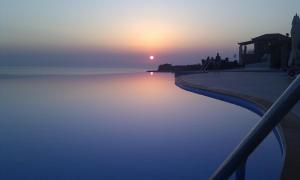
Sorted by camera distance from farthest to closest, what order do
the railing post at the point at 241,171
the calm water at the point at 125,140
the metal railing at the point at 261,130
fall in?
the calm water at the point at 125,140 < the railing post at the point at 241,171 < the metal railing at the point at 261,130

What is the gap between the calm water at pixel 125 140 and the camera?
15.3ft

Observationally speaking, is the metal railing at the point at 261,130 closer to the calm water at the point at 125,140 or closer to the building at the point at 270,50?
the calm water at the point at 125,140

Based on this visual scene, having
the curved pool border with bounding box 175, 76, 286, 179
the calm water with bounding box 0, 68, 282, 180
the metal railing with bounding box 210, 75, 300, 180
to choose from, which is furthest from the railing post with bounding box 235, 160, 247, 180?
the curved pool border with bounding box 175, 76, 286, 179

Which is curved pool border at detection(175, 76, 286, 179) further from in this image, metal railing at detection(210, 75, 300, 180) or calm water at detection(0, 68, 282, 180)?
metal railing at detection(210, 75, 300, 180)

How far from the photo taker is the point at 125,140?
632 centimetres

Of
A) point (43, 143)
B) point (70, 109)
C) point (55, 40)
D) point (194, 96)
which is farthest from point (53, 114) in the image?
point (55, 40)

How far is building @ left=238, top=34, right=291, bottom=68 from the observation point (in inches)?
824

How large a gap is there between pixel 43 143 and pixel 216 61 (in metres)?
22.0

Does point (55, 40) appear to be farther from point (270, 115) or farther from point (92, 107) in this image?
point (270, 115)

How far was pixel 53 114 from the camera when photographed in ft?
30.0

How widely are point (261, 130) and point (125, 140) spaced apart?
5.36m

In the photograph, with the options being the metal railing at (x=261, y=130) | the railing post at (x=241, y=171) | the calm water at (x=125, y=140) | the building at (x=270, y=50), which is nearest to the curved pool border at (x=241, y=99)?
the calm water at (x=125, y=140)

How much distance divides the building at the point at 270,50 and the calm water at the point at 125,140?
12124 millimetres

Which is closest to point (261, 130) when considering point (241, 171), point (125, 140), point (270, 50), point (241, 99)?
point (241, 171)
